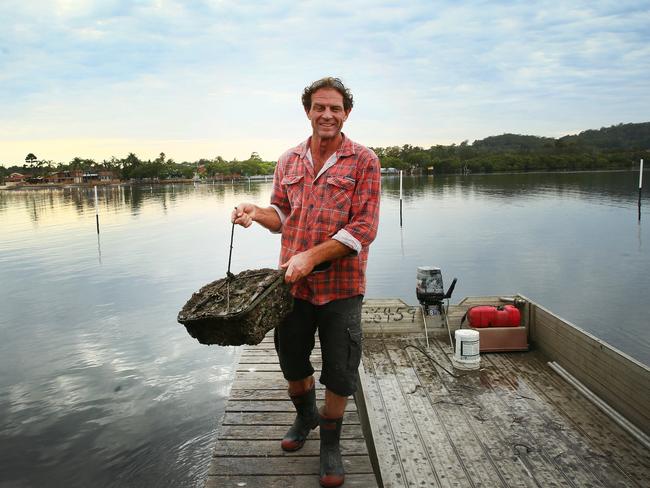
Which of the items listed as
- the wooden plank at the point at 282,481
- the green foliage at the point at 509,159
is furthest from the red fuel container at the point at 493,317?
the green foliage at the point at 509,159

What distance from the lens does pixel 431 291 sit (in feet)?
21.5

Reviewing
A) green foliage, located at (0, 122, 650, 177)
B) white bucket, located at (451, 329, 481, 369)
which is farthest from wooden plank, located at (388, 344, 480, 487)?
green foliage, located at (0, 122, 650, 177)

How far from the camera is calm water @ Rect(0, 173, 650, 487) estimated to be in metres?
7.02

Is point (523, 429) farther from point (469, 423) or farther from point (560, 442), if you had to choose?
point (469, 423)

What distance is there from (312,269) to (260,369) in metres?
2.88

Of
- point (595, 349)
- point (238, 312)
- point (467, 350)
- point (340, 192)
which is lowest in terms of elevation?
point (467, 350)

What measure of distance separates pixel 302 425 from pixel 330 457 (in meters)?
0.41

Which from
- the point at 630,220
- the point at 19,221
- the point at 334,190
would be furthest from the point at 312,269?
the point at 19,221

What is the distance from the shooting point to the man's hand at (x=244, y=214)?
275 cm

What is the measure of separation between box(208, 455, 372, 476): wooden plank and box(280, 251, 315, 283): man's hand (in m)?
1.33

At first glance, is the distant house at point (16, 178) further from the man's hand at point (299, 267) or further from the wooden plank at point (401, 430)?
the man's hand at point (299, 267)

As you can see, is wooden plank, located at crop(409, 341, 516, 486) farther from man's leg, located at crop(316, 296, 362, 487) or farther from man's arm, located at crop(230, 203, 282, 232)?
man's arm, located at crop(230, 203, 282, 232)

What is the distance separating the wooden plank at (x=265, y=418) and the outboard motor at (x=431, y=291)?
289 centimetres

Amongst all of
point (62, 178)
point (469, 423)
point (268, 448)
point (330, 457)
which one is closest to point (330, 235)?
point (330, 457)
